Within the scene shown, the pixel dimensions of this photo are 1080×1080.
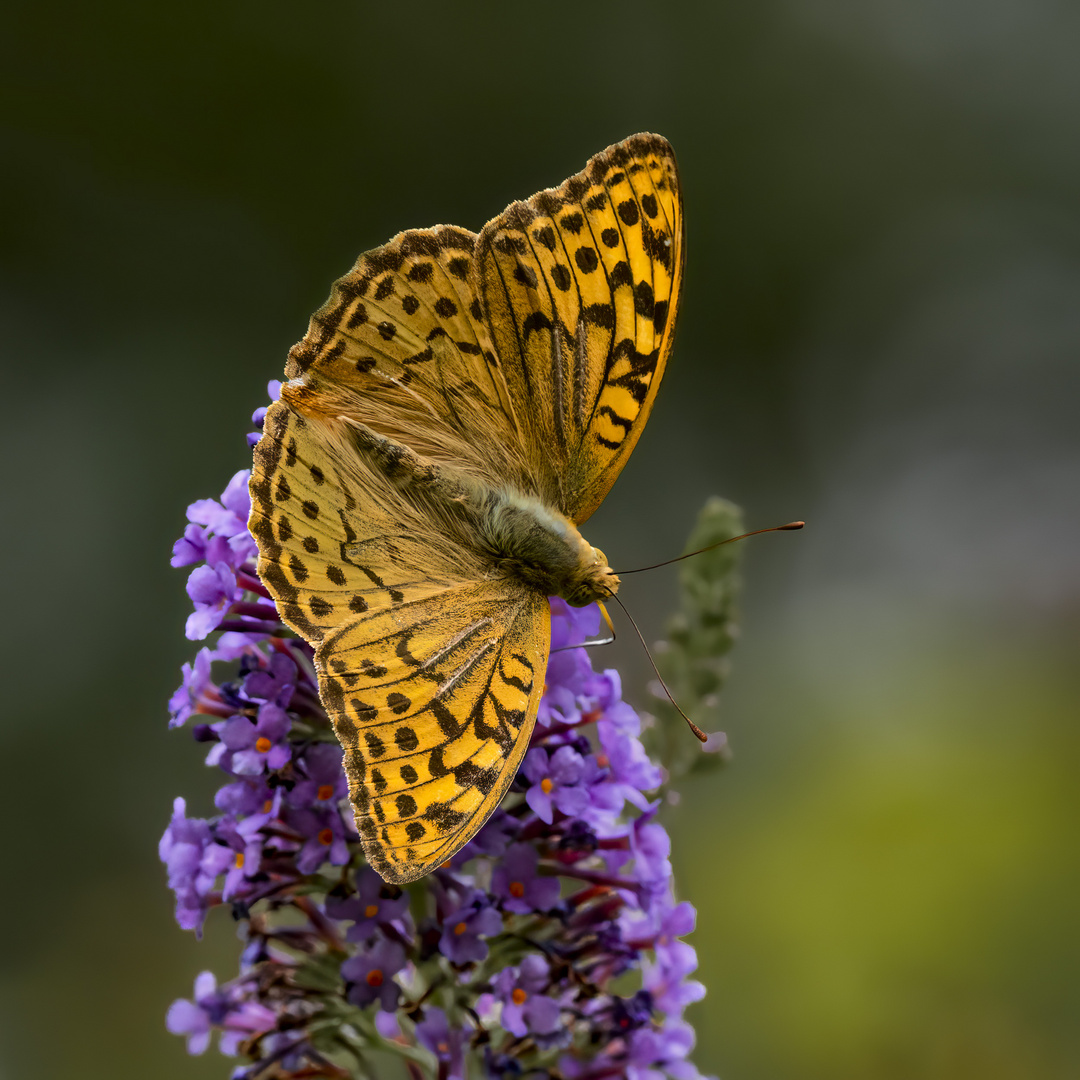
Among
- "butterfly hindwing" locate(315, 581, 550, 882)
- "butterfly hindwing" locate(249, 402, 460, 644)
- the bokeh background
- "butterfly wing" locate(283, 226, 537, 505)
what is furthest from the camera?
the bokeh background

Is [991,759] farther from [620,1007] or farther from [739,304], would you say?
[739,304]

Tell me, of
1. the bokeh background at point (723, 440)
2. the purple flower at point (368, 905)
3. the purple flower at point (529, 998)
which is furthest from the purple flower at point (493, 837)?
the bokeh background at point (723, 440)

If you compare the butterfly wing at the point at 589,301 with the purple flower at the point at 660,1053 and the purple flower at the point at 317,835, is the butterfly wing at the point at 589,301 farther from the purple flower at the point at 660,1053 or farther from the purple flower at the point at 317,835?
the purple flower at the point at 660,1053

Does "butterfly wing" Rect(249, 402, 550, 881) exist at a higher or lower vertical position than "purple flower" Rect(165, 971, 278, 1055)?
higher

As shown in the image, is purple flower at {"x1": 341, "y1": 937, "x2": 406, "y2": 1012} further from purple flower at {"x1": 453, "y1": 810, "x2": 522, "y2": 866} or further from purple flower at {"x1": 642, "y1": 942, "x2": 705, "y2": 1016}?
purple flower at {"x1": 642, "y1": 942, "x2": 705, "y2": 1016}

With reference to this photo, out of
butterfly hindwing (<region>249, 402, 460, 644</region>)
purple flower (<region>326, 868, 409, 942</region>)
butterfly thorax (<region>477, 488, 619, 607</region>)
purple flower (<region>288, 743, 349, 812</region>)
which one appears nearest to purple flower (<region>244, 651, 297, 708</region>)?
purple flower (<region>288, 743, 349, 812</region>)

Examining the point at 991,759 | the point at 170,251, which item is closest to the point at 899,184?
the point at 170,251

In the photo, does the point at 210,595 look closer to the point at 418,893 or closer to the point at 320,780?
the point at 320,780

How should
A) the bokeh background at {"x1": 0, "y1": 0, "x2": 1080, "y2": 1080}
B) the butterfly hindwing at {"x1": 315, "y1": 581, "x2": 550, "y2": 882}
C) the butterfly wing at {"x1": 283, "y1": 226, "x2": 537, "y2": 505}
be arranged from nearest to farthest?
the butterfly hindwing at {"x1": 315, "y1": 581, "x2": 550, "y2": 882}, the butterfly wing at {"x1": 283, "y1": 226, "x2": 537, "y2": 505}, the bokeh background at {"x1": 0, "y1": 0, "x2": 1080, "y2": 1080}
